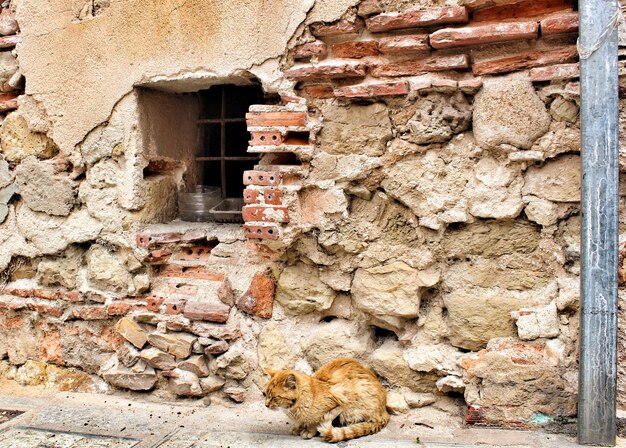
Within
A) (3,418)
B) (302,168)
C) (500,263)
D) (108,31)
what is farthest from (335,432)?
(108,31)

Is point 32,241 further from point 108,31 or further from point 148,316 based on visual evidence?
point 108,31

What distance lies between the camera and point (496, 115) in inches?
105

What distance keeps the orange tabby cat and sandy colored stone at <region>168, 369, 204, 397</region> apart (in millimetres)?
570

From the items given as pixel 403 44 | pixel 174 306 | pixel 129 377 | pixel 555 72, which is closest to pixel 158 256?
pixel 174 306

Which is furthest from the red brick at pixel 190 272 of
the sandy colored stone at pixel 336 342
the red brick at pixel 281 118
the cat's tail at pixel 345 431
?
the cat's tail at pixel 345 431

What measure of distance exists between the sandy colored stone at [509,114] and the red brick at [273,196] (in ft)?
3.28

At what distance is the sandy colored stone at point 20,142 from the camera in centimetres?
357

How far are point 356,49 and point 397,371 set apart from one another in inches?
62.8

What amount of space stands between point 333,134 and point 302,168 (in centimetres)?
23

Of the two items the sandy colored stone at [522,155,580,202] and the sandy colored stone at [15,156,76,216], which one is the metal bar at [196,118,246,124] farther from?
the sandy colored stone at [522,155,580,202]

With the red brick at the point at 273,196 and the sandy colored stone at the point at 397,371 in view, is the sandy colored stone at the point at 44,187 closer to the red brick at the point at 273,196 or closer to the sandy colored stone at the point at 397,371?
the red brick at the point at 273,196

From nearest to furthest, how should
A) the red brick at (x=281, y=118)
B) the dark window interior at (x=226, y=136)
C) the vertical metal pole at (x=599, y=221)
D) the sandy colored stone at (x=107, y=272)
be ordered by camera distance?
the vertical metal pole at (x=599, y=221) < the red brick at (x=281, y=118) < the sandy colored stone at (x=107, y=272) < the dark window interior at (x=226, y=136)

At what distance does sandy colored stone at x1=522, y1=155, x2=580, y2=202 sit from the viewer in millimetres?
2590

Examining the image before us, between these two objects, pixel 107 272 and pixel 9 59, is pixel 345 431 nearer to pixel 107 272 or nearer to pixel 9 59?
pixel 107 272
